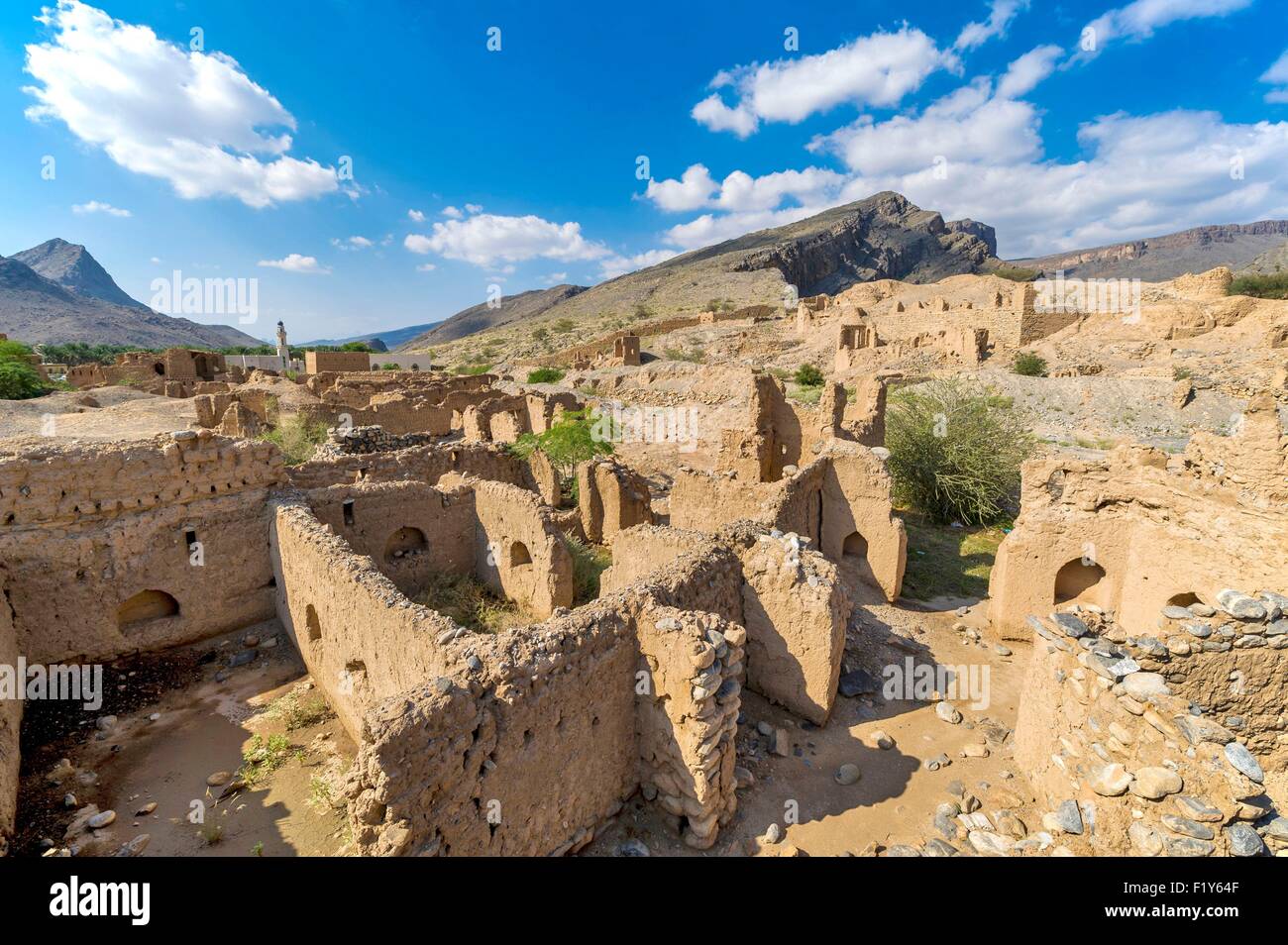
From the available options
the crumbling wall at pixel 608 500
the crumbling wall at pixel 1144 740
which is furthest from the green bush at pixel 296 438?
the crumbling wall at pixel 1144 740

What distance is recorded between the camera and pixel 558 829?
5246 mm

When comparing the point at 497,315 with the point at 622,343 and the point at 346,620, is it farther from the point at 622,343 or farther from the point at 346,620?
the point at 346,620

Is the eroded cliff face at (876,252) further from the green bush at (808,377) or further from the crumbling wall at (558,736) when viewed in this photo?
the crumbling wall at (558,736)

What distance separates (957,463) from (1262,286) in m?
44.6

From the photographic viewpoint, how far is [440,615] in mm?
5922

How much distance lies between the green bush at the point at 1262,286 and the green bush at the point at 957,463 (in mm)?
38718

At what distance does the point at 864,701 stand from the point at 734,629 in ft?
10.7

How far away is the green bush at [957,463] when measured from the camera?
589 inches

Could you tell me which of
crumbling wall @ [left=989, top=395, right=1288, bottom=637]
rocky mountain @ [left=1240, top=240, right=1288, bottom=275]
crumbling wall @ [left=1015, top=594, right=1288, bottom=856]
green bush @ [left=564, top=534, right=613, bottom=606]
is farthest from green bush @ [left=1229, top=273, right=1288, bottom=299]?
green bush @ [left=564, top=534, right=613, bottom=606]

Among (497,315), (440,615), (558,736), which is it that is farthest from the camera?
(497,315)

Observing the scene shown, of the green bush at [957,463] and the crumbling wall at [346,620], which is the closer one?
the crumbling wall at [346,620]

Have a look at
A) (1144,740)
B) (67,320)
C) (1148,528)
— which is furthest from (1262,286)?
(67,320)
